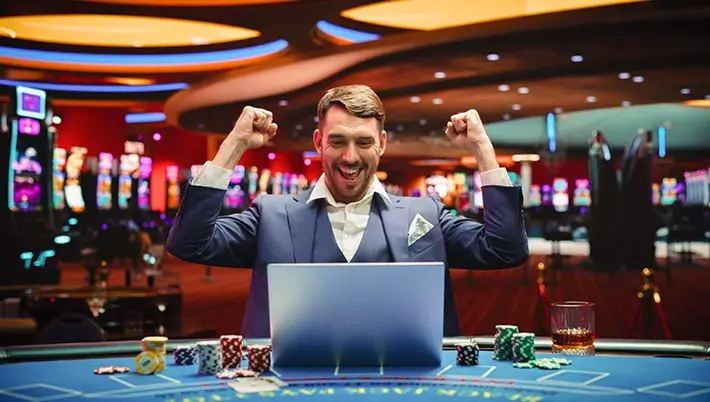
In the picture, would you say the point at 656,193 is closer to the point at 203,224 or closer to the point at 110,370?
the point at 203,224

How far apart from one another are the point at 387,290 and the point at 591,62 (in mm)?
7414

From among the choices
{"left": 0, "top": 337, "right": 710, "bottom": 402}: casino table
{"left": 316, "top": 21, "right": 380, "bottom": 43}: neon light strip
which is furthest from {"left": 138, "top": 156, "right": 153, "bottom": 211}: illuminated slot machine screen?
{"left": 0, "top": 337, "right": 710, "bottom": 402}: casino table

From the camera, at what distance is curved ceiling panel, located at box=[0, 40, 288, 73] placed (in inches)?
451

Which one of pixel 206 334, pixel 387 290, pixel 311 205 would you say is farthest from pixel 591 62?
pixel 387 290

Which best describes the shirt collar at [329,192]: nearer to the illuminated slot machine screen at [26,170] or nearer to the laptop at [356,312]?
the laptop at [356,312]

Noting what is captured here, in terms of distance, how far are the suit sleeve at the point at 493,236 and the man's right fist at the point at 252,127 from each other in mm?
525

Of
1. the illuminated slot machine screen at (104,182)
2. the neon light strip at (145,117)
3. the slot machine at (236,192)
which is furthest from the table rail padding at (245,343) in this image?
the slot machine at (236,192)

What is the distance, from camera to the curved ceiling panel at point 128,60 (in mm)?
11453

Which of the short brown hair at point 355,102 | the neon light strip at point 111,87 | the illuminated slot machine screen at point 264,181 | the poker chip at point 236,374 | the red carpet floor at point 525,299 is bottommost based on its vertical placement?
the red carpet floor at point 525,299

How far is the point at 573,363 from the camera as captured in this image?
169 cm

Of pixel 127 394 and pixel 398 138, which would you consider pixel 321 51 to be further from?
pixel 127 394

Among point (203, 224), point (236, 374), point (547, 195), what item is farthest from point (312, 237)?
point (547, 195)

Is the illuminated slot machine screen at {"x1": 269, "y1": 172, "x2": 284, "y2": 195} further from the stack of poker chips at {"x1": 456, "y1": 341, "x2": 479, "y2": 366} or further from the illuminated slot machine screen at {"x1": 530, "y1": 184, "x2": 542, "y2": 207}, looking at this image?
the stack of poker chips at {"x1": 456, "y1": 341, "x2": 479, "y2": 366}

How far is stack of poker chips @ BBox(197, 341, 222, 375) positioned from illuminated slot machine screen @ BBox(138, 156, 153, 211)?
47.4 ft
